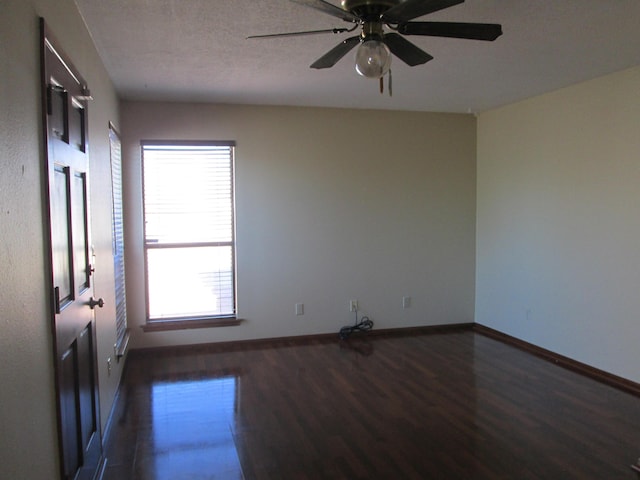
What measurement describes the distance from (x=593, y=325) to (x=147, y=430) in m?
3.67

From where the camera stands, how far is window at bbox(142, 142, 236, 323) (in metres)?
4.90

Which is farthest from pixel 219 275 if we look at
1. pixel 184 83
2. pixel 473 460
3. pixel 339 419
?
pixel 473 460

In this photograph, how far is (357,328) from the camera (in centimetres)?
546

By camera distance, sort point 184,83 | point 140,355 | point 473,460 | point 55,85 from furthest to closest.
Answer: point 140,355 → point 184,83 → point 473,460 → point 55,85

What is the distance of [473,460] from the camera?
9.07 feet

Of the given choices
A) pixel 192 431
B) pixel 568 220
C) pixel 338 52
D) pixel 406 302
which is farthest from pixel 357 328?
pixel 338 52

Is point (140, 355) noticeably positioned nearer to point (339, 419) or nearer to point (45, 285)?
point (339, 419)

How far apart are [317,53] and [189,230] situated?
2421mm

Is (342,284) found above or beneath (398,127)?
beneath

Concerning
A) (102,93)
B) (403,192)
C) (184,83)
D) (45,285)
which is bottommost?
(45,285)

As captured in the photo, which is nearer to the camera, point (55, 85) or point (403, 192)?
point (55, 85)

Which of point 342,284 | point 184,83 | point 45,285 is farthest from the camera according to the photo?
point 342,284

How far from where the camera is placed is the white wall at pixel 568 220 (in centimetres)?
388

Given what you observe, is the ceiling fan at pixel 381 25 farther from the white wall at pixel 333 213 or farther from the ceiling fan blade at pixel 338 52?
the white wall at pixel 333 213
